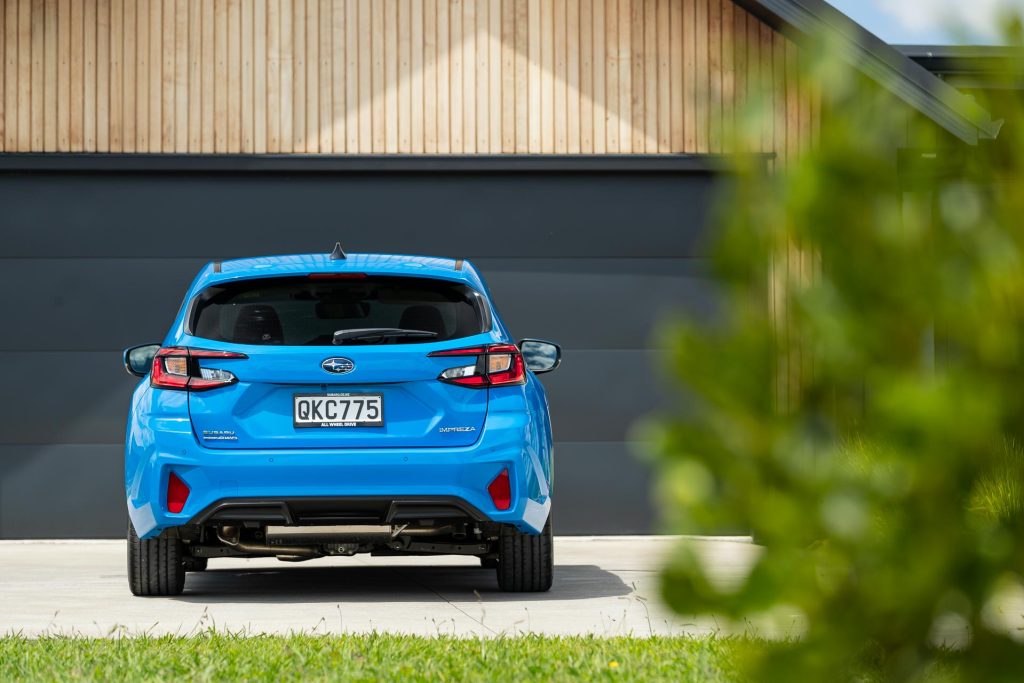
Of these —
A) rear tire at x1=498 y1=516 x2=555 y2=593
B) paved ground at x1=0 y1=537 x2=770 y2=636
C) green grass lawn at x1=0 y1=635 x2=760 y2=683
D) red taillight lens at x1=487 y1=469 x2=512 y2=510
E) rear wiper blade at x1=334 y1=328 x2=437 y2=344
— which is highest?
rear wiper blade at x1=334 y1=328 x2=437 y2=344

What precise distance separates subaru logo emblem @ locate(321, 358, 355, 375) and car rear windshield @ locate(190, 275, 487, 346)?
123 millimetres

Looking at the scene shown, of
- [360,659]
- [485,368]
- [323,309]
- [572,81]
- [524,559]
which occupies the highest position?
[572,81]

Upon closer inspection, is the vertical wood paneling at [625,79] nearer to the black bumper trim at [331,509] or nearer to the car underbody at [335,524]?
the car underbody at [335,524]

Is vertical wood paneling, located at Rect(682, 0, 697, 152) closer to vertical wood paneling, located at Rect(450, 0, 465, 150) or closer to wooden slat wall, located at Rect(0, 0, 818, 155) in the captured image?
wooden slat wall, located at Rect(0, 0, 818, 155)

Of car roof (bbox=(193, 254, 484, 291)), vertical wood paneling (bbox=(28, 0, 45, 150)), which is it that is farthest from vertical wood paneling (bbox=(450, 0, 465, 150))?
car roof (bbox=(193, 254, 484, 291))

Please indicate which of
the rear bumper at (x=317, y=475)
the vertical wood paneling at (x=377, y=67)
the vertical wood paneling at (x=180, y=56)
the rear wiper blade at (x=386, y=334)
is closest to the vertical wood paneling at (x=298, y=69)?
the vertical wood paneling at (x=377, y=67)

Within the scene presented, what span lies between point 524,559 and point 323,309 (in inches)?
57.7

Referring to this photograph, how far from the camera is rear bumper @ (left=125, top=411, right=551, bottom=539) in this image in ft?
21.3

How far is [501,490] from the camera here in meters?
6.60

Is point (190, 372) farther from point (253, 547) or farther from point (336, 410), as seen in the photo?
point (253, 547)

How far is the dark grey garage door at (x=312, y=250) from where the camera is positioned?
36.0 ft

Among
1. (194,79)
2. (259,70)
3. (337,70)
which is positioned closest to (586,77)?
(337,70)

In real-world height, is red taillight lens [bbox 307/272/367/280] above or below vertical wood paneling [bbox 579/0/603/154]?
below

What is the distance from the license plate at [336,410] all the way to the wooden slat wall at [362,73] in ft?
16.3
